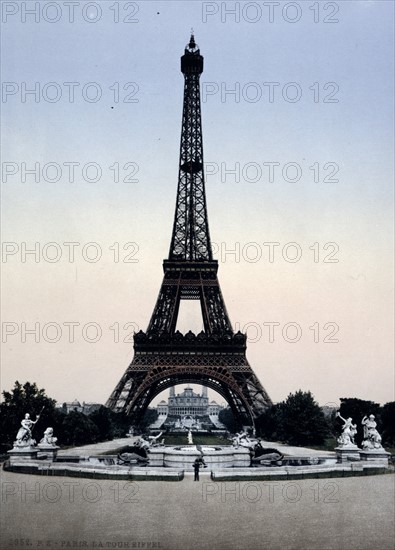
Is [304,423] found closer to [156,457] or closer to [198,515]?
[156,457]

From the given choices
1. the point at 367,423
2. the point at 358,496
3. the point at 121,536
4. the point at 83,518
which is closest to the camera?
the point at 121,536

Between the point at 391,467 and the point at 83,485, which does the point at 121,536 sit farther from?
the point at 391,467

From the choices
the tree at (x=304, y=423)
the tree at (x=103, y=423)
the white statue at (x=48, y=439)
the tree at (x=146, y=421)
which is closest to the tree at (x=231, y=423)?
the tree at (x=146, y=421)

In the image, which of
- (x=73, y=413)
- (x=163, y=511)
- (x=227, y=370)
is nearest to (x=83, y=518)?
(x=163, y=511)

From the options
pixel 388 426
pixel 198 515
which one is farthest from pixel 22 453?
pixel 388 426

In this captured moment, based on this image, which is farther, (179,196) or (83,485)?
(179,196)

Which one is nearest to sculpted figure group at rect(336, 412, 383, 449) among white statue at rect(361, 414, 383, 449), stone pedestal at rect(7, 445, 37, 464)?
white statue at rect(361, 414, 383, 449)
